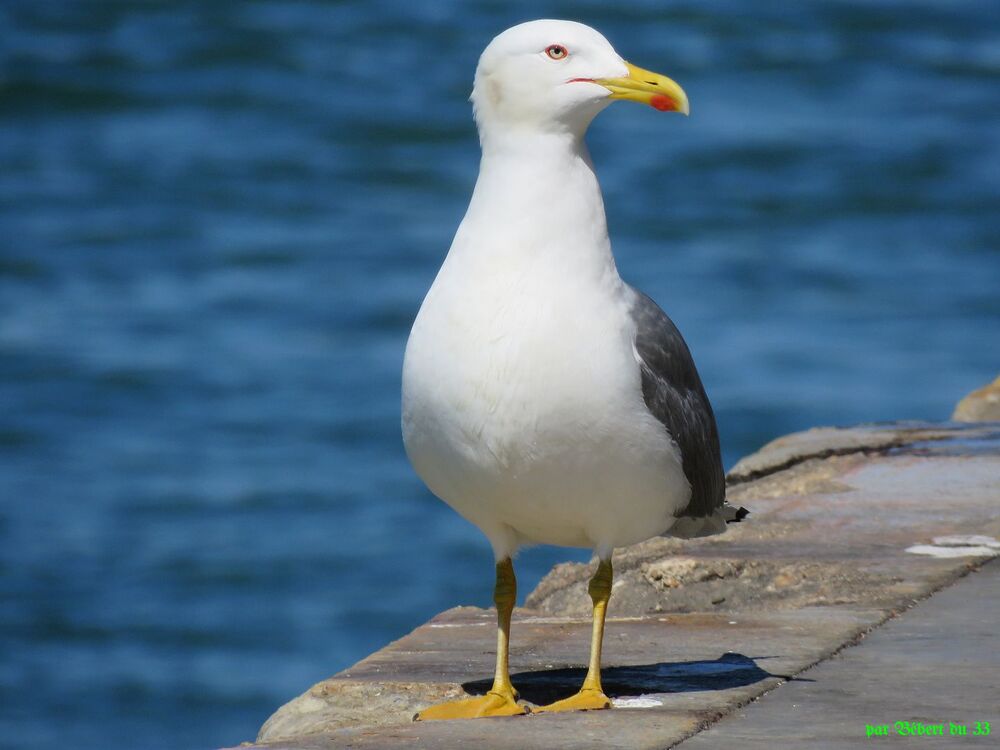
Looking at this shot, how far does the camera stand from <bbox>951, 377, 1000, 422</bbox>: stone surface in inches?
319

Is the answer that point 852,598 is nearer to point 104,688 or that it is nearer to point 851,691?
point 851,691

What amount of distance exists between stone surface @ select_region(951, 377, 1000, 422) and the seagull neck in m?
4.02

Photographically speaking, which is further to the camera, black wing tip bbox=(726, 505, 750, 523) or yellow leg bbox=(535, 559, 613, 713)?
black wing tip bbox=(726, 505, 750, 523)

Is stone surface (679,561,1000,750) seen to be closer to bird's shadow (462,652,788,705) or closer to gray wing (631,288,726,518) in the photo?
bird's shadow (462,652,788,705)

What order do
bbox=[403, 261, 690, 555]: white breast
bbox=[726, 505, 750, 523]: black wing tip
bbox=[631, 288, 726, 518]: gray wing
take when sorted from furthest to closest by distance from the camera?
1. bbox=[726, 505, 750, 523]: black wing tip
2. bbox=[631, 288, 726, 518]: gray wing
3. bbox=[403, 261, 690, 555]: white breast

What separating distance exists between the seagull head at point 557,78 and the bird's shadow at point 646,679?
1.31m

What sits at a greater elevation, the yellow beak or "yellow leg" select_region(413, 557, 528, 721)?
the yellow beak

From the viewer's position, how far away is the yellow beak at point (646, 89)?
173 inches

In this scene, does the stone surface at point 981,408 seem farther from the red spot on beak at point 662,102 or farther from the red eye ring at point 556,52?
the red eye ring at point 556,52

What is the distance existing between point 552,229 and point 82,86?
18.5 m

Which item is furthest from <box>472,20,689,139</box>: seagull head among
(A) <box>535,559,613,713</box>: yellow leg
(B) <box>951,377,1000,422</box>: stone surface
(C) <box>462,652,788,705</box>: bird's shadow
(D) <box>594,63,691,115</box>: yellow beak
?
(B) <box>951,377,1000,422</box>: stone surface

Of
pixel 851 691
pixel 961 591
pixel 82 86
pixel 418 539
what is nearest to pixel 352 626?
pixel 418 539

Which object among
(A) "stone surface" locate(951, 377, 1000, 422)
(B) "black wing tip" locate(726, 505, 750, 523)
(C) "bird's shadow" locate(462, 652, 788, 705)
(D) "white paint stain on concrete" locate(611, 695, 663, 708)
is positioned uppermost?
(A) "stone surface" locate(951, 377, 1000, 422)

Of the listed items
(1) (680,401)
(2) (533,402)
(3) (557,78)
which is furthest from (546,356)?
(3) (557,78)
